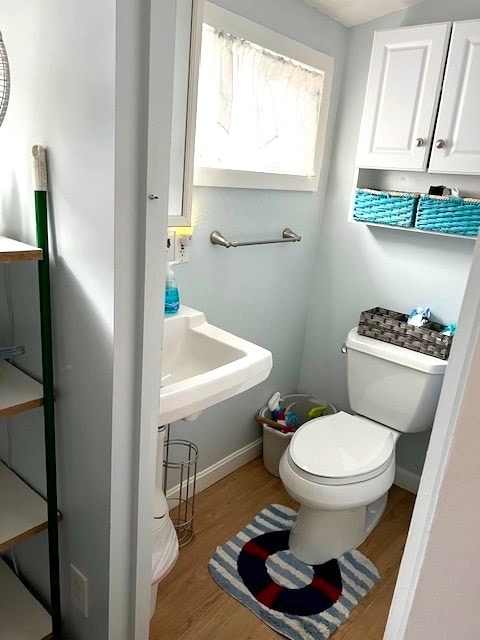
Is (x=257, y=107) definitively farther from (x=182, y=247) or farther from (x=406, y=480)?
(x=406, y=480)

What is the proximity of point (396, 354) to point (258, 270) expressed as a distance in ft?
2.20

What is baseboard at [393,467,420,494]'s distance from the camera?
2.26m

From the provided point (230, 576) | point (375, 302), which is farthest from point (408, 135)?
point (230, 576)

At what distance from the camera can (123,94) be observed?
0.83m

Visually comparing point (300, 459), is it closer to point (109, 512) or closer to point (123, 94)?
point (109, 512)

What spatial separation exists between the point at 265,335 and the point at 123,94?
1523 mm

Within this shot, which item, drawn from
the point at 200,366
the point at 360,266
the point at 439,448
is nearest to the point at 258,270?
the point at 360,266

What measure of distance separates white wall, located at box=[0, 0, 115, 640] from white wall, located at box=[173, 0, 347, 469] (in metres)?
0.71

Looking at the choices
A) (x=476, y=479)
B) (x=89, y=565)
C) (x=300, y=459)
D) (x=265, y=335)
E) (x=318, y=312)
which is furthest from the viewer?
(x=318, y=312)

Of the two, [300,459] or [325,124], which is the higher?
[325,124]

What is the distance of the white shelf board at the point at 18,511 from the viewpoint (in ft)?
3.76

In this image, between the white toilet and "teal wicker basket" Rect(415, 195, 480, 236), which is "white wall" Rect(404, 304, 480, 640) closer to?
the white toilet

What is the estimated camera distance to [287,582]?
1739mm

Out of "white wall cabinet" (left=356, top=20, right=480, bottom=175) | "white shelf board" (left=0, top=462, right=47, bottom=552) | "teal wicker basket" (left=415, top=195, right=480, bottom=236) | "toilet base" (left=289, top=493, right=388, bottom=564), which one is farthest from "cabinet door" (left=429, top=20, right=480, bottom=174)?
"white shelf board" (left=0, top=462, right=47, bottom=552)
